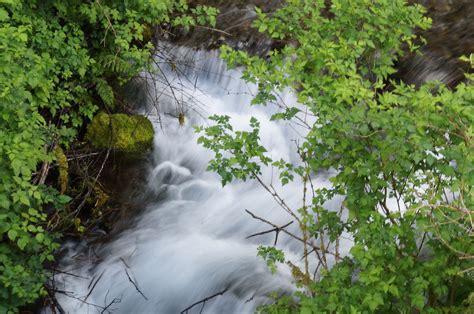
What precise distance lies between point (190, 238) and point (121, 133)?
5.26ft

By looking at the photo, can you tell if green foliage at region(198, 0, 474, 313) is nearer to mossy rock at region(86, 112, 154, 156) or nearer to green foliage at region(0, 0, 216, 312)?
green foliage at region(0, 0, 216, 312)

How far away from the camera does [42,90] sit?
5.72 metres

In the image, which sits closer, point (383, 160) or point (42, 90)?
point (383, 160)

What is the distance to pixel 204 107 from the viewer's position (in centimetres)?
801

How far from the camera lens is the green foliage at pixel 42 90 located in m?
4.31

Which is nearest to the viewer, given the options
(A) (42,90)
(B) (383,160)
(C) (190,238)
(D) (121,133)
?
(B) (383,160)

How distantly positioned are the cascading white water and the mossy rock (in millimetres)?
265

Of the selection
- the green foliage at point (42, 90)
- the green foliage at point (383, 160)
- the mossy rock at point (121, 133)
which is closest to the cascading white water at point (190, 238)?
the mossy rock at point (121, 133)

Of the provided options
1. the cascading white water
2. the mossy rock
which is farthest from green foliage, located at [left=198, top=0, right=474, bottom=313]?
the mossy rock

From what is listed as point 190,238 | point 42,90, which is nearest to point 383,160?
point 190,238

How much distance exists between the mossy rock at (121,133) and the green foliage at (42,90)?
0.40 feet

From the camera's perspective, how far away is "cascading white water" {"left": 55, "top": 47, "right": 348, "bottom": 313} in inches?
216

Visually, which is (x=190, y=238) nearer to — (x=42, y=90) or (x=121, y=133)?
(x=121, y=133)

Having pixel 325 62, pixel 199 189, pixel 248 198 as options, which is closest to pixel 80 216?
pixel 199 189
